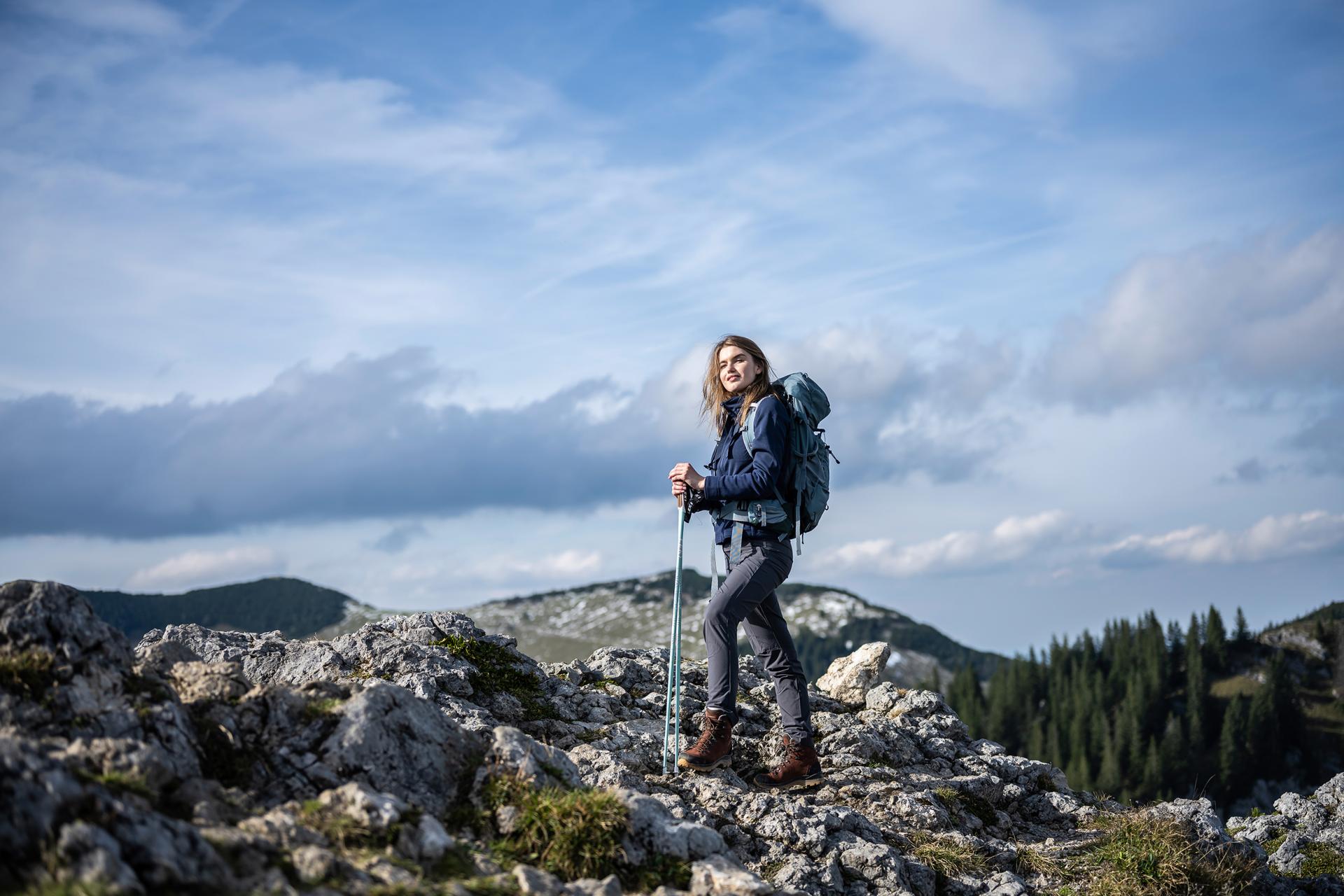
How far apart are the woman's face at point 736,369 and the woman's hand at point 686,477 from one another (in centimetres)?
110

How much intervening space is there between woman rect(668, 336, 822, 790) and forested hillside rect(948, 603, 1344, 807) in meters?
160

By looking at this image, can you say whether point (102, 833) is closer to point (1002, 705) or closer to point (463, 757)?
point (463, 757)

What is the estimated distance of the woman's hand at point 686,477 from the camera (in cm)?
1081

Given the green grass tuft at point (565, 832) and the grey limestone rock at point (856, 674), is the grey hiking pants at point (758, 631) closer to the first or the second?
the green grass tuft at point (565, 832)

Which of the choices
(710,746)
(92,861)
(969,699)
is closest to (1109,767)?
(969,699)

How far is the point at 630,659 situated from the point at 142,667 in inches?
348

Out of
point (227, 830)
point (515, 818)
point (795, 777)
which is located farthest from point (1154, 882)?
point (227, 830)

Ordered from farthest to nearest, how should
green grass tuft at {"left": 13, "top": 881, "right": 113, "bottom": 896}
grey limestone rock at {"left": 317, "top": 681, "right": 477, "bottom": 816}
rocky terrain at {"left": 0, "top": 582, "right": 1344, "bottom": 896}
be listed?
grey limestone rock at {"left": 317, "top": 681, "right": 477, "bottom": 816}
rocky terrain at {"left": 0, "top": 582, "right": 1344, "bottom": 896}
green grass tuft at {"left": 13, "top": 881, "right": 113, "bottom": 896}

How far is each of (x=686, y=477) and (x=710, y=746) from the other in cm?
329

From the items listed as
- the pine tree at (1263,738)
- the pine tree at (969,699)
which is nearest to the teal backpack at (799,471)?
the pine tree at (969,699)

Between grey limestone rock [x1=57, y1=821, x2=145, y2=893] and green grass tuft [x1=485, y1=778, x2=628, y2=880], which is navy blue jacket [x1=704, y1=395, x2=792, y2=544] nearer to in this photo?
green grass tuft [x1=485, y1=778, x2=628, y2=880]

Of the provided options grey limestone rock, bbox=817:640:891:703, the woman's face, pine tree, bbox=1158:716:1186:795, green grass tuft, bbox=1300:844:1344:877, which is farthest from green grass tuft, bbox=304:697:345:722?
→ pine tree, bbox=1158:716:1186:795

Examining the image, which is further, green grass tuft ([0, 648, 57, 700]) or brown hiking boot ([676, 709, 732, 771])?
brown hiking boot ([676, 709, 732, 771])

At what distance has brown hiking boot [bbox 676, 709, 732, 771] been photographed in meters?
11.1
